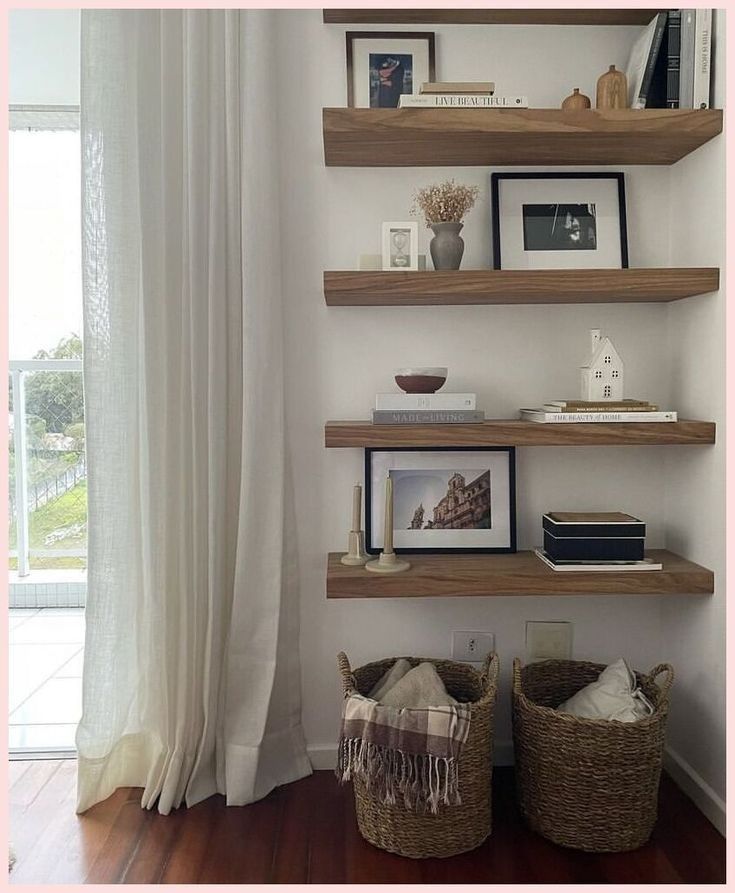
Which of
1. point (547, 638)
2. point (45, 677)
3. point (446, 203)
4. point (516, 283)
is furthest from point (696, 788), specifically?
point (45, 677)

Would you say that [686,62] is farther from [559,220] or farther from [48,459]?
[48,459]

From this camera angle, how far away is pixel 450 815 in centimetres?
183

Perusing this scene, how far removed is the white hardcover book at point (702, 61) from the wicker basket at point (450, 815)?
1510 mm

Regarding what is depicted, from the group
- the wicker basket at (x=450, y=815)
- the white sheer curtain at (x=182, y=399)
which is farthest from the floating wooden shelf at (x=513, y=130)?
the wicker basket at (x=450, y=815)

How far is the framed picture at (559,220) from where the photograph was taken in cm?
218

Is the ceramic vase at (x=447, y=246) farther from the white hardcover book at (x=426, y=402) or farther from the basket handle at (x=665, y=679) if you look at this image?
the basket handle at (x=665, y=679)

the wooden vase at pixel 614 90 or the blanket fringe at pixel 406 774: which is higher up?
the wooden vase at pixel 614 90

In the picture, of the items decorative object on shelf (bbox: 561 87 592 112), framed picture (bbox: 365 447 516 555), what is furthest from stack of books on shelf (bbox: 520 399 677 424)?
decorative object on shelf (bbox: 561 87 592 112)

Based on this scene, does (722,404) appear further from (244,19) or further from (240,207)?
(244,19)

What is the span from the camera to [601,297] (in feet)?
6.82

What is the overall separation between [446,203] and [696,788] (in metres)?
1.63

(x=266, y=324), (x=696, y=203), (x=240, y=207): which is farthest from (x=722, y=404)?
(x=240, y=207)

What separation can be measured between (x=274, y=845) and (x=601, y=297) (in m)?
1.57

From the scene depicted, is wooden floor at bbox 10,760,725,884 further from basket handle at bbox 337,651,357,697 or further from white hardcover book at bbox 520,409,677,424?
white hardcover book at bbox 520,409,677,424
